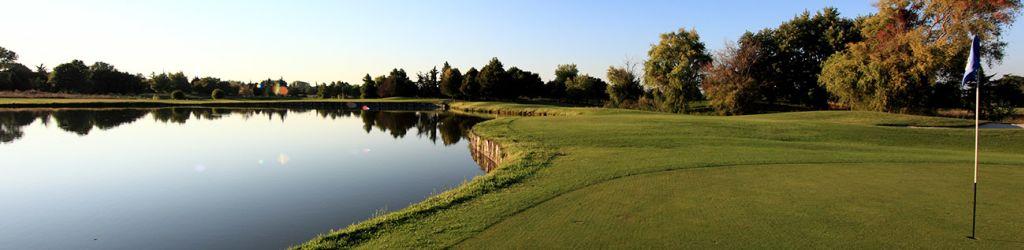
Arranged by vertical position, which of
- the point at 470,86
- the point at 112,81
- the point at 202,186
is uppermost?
the point at 112,81

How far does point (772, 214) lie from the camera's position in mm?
7750

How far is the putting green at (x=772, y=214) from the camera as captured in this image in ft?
21.1

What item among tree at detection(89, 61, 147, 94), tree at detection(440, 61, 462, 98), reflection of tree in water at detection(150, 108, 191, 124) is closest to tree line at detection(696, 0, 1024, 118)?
tree at detection(440, 61, 462, 98)

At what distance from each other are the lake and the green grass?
10.6 feet

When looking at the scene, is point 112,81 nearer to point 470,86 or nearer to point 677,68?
point 470,86

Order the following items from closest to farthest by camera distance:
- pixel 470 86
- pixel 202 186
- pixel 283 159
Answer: pixel 202 186
pixel 283 159
pixel 470 86

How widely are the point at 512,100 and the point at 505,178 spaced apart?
78906 millimetres

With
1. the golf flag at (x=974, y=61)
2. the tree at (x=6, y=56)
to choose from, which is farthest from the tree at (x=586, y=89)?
the tree at (x=6, y=56)

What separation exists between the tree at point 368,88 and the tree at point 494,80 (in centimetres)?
3396

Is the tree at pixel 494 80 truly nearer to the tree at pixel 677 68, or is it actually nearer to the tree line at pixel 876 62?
the tree at pixel 677 68

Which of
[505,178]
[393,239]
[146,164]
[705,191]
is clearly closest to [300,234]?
[393,239]

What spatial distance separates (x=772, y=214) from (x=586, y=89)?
77.2m

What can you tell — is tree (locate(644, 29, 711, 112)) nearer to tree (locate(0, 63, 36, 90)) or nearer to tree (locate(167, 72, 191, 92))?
tree (locate(167, 72, 191, 92))

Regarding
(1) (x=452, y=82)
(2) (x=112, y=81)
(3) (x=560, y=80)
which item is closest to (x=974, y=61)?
(1) (x=452, y=82)
